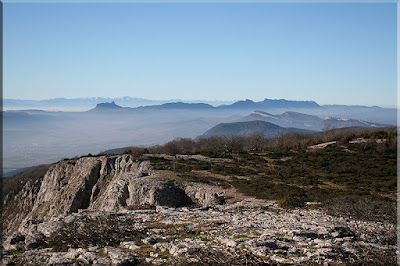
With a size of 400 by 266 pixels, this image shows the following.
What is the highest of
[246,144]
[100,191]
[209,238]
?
[246,144]

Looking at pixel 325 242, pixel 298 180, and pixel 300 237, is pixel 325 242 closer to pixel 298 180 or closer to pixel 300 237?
pixel 300 237

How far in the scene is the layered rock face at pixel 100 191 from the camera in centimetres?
2461

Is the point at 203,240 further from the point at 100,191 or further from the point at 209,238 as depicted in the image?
the point at 100,191

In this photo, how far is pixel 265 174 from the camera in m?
30.8

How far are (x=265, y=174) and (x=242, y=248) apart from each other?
20900 mm

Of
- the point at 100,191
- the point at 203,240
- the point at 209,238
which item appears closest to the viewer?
the point at 203,240

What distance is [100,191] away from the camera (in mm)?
36000

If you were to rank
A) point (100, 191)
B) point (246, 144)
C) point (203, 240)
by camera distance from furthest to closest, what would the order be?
1. point (246, 144)
2. point (100, 191)
3. point (203, 240)

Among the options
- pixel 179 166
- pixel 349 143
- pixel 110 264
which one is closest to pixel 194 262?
pixel 110 264

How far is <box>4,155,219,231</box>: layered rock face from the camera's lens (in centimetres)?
2461

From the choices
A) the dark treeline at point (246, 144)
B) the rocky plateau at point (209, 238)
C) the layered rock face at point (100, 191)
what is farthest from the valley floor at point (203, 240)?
the dark treeline at point (246, 144)

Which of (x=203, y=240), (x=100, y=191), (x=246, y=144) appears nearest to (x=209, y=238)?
(x=203, y=240)

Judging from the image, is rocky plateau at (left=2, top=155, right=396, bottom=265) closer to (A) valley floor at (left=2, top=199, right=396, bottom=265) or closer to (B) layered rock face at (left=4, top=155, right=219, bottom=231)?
(A) valley floor at (left=2, top=199, right=396, bottom=265)

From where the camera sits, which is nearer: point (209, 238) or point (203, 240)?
point (203, 240)
